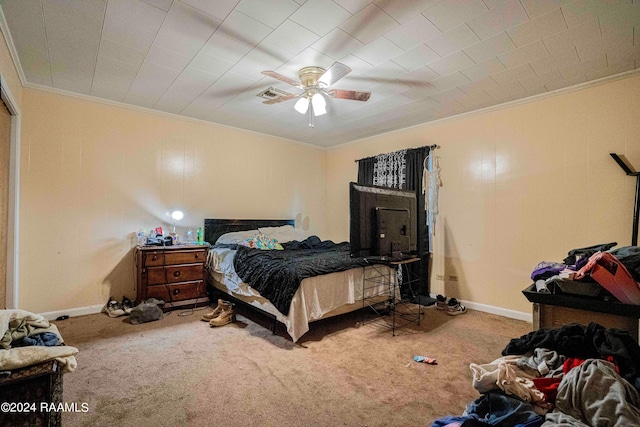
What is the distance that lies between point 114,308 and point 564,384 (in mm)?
3991

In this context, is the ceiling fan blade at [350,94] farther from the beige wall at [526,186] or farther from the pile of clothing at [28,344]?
the pile of clothing at [28,344]

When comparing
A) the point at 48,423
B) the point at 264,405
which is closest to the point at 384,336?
the point at 264,405

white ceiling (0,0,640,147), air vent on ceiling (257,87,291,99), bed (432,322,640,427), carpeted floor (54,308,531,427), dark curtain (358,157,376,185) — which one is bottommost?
carpeted floor (54,308,531,427)

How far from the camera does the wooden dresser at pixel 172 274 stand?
133 inches

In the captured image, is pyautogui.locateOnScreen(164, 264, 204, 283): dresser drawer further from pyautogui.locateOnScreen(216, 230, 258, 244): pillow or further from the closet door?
the closet door

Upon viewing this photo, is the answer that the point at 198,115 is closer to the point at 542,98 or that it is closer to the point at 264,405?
the point at 264,405

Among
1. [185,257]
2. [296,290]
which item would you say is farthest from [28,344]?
[185,257]

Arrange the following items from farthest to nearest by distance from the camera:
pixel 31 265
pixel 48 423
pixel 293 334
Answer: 1. pixel 31 265
2. pixel 293 334
3. pixel 48 423

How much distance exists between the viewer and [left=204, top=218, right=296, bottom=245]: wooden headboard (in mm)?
4254

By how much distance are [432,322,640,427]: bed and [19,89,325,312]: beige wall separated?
12.7ft

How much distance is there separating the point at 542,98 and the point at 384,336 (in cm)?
304

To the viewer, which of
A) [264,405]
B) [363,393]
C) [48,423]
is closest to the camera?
[48,423]

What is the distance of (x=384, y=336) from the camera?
282 centimetres

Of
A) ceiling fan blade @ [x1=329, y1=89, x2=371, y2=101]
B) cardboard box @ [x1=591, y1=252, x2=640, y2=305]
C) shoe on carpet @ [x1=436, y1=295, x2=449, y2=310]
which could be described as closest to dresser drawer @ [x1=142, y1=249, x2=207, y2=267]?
ceiling fan blade @ [x1=329, y1=89, x2=371, y2=101]
